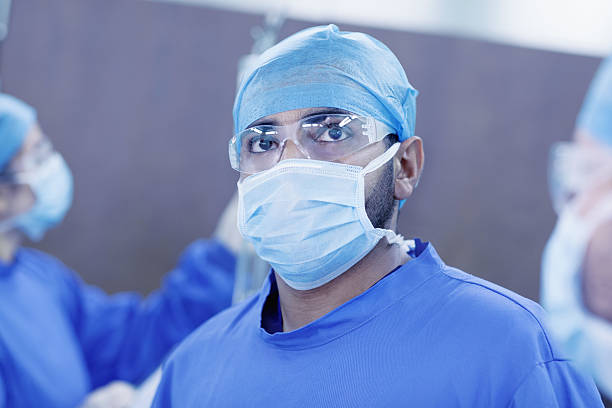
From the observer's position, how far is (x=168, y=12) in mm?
2461

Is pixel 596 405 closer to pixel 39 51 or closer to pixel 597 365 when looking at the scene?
pixel 597 365

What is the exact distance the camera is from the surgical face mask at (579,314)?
2.55 ft

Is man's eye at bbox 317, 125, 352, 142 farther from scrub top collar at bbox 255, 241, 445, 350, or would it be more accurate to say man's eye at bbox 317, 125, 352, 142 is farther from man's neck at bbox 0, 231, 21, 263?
man's neck at bbox 0, 231, 21, 263

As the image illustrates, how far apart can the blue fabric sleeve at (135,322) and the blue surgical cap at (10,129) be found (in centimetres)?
57

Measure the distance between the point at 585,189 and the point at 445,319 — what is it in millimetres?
270

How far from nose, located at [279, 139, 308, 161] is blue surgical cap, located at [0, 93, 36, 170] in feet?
4.35

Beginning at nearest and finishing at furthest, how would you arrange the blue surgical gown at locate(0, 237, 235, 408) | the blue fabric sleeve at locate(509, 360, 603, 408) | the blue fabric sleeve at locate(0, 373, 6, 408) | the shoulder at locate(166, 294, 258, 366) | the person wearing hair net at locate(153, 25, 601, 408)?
the blue fabric sleeve at locate(509, 360, 603, 408) < the person wearing hair net at locate(153, 25, 601, 408) < the shoulder at locate(166, 294, 258, 366) < the blue fabric sleeve at locate(0, 373, 6, 408) < the blue surgical gown at locate(0, 237, 235, 408)

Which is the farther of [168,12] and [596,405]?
[168,12]

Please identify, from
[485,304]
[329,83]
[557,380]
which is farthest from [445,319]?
[329,83]

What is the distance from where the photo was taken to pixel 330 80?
0.98 meters

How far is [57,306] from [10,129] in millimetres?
655

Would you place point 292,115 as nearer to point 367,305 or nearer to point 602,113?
point 367,305

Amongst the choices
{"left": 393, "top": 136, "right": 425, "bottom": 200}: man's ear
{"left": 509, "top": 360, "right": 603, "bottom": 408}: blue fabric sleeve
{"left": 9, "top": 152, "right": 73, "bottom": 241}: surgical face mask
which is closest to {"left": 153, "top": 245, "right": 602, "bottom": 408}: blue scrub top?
{"left": 509, "top": 360, "right": 603, "bottom": 408}: blue fabric sleeve

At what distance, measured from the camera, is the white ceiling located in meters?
1.57
